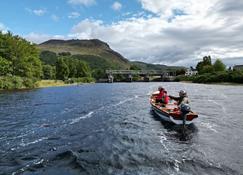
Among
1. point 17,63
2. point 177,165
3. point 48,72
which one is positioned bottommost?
point 177,165

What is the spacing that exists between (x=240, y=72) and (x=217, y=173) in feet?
393

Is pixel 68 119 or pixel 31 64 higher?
pixel 31 64

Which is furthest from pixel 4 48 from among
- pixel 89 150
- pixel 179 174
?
pixel 179 174

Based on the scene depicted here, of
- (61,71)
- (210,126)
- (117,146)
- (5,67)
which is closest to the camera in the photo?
(117,146)

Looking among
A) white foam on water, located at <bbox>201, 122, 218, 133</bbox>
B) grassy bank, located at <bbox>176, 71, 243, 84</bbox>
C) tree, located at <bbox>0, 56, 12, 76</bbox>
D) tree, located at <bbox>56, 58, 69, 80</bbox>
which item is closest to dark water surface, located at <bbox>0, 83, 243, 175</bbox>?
white foam on water, located at <bbox>201, 122, 218, 133</bbox>

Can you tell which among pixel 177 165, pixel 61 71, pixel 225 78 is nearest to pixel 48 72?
pixel 61 71

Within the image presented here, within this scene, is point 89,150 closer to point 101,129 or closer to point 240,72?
point 101,129

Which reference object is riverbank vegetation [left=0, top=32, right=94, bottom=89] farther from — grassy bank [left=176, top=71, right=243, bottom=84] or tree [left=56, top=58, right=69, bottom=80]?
grassy bank [left=176, top=71, right=243, bottom=84]

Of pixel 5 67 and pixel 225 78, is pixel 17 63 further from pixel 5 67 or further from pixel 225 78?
pixel 225 78

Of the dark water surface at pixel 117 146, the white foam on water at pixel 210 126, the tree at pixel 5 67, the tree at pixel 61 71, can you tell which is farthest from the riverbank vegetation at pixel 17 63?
the white foam on water at pixel 210 126

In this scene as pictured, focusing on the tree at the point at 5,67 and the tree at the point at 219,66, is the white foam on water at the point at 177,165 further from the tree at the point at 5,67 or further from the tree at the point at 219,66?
the tree at the point at 219,66

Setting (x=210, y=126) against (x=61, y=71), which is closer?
(x=210, y=126)

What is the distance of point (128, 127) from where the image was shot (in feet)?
97.1

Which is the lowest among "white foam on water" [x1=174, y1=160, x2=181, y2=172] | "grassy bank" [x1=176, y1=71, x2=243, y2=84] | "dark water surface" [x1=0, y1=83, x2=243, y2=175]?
"white foam on water" [x1=174, y1=160, x2=181, y2=172]
